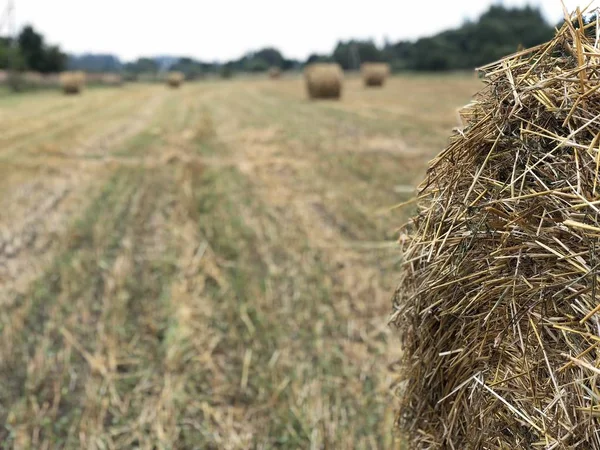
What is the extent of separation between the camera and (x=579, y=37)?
156 centimetres

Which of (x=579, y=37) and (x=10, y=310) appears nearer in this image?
(x=579, y=37)

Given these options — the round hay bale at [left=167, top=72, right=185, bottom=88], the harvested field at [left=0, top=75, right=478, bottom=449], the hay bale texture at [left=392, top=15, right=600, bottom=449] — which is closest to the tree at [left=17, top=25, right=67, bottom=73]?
the round hay bale at [left=167, top=72, right=185, bottom=88]

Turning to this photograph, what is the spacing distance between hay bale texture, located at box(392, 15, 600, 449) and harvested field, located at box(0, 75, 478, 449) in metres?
0.89

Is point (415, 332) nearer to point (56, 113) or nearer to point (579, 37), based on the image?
point (579, 37)

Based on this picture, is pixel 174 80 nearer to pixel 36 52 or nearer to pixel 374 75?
pixel 36 52

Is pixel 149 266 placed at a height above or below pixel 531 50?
below

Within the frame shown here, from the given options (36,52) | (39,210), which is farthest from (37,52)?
(39,210)

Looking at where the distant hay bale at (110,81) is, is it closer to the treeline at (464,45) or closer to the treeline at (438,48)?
the treeline at (438,48)

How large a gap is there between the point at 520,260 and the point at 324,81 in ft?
69.3

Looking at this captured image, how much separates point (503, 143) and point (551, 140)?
0.14 m

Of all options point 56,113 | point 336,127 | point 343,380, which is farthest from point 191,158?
point 56,113

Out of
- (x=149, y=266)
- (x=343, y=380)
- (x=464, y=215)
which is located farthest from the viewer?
(x=149, y=266)

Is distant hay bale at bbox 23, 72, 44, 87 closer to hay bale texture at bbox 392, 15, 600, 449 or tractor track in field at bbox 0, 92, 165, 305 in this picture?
tractor track in field at bbox 0, 92, 165, 305

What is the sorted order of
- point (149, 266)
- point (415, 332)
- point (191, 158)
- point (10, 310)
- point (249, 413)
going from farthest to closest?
1. point (191, 158)
2. point (149, 266)
3. point (10, 310)
4. point (249, 413)
5. point (415, 332)
